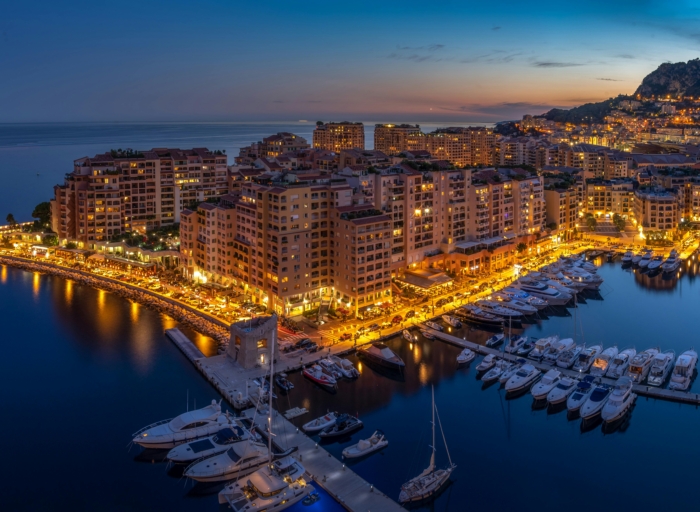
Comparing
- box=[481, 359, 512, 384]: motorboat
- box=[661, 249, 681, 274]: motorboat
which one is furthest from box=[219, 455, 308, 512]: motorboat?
box=[661, 249, 681, 274]: motorboat

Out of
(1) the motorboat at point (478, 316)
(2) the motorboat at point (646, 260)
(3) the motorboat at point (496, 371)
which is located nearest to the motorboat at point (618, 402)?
(3) the motorboat at point (496, 371)

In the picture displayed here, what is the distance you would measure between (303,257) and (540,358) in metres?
12.3

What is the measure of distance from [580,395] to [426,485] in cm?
817

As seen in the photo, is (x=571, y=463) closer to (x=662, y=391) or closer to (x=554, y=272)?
(x=662, y=391)

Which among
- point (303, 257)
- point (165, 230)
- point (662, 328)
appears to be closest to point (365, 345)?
point (303, 257)

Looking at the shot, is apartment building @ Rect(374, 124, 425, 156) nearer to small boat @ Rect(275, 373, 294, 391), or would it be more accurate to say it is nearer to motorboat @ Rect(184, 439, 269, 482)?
small boat @ Rect(275, 373, 294, 391)

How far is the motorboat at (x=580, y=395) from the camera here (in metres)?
21.2

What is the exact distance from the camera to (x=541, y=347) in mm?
25922

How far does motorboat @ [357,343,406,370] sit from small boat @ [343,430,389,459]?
226 inches

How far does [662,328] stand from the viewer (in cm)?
3020

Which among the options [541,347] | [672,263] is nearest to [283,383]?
[541,347]

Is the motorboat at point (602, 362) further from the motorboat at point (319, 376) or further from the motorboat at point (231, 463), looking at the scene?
the motorboat at point (231, 463)

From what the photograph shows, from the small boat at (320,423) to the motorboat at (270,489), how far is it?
262 centimetres

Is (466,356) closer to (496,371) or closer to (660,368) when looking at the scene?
(496,371)
